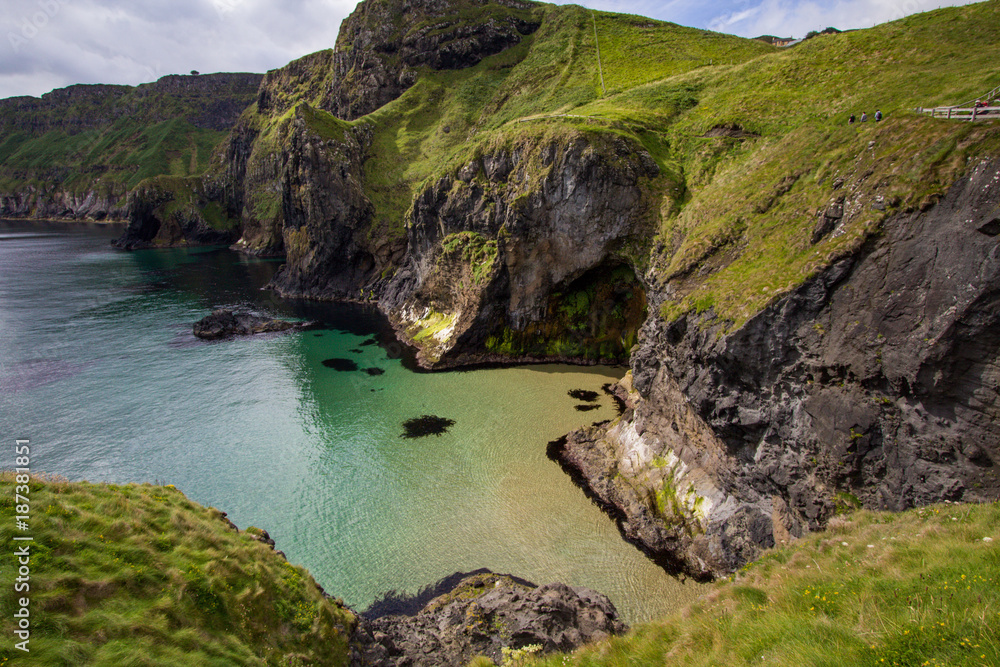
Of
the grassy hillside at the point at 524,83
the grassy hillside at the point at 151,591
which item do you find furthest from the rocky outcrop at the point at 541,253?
the grassy hillside at the point at 151,591

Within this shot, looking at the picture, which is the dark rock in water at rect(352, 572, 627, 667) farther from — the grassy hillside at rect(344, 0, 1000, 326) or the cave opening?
the cave opening

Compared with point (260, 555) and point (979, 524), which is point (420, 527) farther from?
point (979, 524)

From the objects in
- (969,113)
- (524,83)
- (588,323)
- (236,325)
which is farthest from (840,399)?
(524,83)

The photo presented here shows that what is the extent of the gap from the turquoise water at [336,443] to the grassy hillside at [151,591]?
318 inches

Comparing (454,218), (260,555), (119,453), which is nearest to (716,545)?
(260,555)

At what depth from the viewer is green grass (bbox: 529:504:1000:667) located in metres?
6.99

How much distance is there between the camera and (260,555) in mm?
15031

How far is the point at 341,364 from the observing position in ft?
167

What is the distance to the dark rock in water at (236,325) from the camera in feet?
192

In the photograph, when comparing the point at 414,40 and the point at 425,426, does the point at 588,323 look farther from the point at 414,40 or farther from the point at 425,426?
the point at 414,40

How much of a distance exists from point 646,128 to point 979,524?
146 ft

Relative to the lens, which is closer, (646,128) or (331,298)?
(646,128)

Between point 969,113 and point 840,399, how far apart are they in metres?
14.1

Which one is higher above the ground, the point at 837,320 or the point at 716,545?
the point at 837,320
